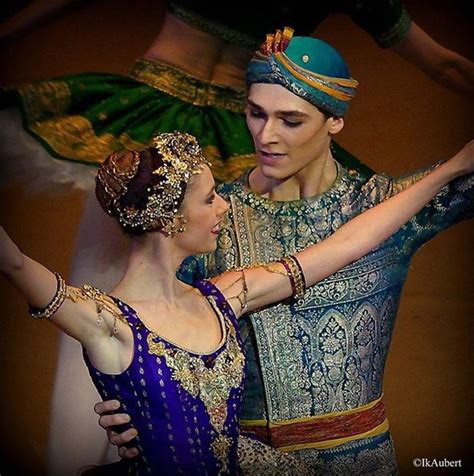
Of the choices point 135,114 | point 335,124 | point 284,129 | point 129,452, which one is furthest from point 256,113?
point 129,452

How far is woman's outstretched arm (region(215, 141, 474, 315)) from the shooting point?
9.11 feet

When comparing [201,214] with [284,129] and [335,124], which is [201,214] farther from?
[335,124]

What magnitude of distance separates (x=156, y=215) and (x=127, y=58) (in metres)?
0.56

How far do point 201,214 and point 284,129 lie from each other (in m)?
0.31

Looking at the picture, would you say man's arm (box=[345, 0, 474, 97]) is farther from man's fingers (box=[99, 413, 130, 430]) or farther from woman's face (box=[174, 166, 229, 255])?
man's fingers (box=[99, 413, 130, 430])

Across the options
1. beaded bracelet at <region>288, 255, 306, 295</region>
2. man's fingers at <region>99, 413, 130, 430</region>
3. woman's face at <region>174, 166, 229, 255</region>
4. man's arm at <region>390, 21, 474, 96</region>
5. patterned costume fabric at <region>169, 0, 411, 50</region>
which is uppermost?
patterned costume fabric at <region>169, 0, 411, 50</region>

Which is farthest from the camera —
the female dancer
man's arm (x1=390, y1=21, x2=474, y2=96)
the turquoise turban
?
man's arm (x1=390, y1=21, x2=474, y2=96)

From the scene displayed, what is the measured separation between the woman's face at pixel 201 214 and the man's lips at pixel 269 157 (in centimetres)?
22

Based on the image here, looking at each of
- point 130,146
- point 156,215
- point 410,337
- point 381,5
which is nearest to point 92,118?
point 130,146

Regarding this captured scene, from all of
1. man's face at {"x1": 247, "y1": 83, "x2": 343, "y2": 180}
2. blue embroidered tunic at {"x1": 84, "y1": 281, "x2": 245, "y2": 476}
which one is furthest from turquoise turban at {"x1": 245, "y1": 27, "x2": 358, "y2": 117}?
blue embroidered tunic at {"x1": 84, "y1": 281, "x2": 245, "y2": 476}

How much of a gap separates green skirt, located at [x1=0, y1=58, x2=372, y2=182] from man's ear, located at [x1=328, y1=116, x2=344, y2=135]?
0.36ft

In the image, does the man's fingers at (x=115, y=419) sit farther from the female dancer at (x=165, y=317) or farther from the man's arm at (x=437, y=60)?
the man's arm at (x=437, y=60)

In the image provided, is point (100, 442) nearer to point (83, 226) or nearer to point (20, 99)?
point (83, 226)

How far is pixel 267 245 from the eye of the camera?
114 inches
